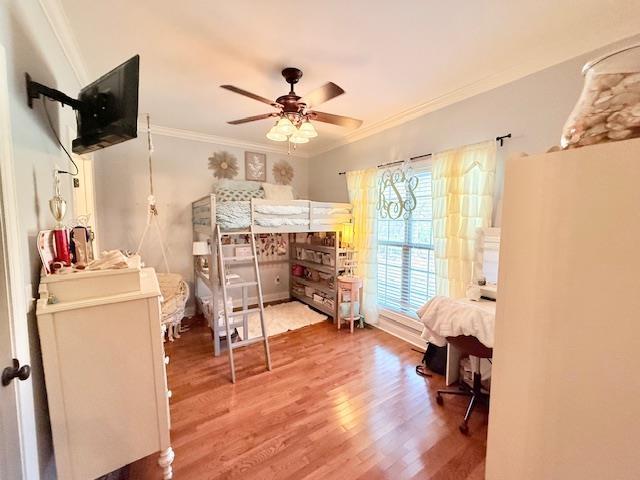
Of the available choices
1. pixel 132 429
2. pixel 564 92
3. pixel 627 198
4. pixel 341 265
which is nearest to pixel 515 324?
pixel 627 198

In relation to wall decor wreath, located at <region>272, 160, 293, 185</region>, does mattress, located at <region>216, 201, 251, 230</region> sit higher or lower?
lower

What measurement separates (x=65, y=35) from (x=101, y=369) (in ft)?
6.67

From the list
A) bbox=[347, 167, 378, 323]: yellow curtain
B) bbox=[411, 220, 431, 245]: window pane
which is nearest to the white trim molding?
bbox=[347, 167, 378, 323]: yellow curtain

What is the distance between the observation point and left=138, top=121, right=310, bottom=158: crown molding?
3.45 meters

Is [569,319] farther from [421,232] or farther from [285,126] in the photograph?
[421,232]

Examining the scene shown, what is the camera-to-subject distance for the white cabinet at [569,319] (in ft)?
1.72

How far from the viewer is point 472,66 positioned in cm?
209

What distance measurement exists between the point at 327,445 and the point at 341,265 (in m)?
2.18

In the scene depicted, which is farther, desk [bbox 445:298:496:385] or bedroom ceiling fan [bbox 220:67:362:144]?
desk [bbox 445:298:496:385]

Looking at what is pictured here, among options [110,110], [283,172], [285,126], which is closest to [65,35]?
[110,110]

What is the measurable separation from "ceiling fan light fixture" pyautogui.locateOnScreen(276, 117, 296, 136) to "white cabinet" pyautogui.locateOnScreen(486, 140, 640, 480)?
1.58 metres

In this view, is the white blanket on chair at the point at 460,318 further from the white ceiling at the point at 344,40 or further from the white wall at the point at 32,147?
the white wall at the point at 32,147

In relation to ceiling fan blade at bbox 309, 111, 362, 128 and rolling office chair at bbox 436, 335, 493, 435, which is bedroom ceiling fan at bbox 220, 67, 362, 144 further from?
rolling office chair at bbox 436, 335, 493, 435

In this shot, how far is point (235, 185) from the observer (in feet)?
13.1
